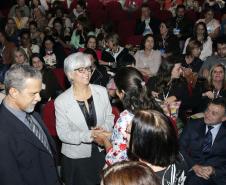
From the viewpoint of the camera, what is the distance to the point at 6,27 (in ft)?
28.4

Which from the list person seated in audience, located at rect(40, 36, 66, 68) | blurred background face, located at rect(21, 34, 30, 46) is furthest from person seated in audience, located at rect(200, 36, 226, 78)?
blurred background face, located at rect(21, 34, 30, 46)

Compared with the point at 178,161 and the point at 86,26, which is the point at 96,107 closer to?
the point at 178,161

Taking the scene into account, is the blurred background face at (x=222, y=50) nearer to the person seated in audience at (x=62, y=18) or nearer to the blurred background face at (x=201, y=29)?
the blurred background face at (x=201, y=29)

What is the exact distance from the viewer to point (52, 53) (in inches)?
271

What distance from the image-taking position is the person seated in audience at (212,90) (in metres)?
4.62

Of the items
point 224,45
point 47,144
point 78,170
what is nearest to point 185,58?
point 224,45

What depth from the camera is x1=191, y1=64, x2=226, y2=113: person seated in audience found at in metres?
4.62

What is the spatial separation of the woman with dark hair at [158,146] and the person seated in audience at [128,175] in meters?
0.36

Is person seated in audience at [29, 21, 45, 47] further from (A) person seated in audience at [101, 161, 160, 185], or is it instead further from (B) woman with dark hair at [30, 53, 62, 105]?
(A) person seated in audience at [101, 161, 160, 185]

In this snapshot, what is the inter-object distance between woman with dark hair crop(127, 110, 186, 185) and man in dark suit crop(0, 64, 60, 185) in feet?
2.31

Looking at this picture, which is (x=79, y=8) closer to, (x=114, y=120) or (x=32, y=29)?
(x=32, y=29)

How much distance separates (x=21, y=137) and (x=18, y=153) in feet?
0.33

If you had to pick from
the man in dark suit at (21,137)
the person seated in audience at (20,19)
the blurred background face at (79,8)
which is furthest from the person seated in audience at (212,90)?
the person seated in audience at (20,19)

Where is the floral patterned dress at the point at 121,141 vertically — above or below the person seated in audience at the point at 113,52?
below
